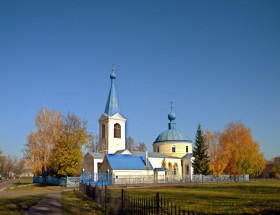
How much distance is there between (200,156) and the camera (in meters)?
57.9

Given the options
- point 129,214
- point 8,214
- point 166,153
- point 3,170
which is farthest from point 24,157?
point 3,170

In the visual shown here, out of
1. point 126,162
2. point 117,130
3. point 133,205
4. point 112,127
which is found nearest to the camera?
point 133,205

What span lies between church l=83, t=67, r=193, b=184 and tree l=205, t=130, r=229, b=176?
4718 millimetres

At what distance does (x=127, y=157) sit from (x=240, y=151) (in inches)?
779

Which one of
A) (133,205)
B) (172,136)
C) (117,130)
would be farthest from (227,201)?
(172,136)

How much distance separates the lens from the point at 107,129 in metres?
55.3

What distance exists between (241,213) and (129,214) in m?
5.10

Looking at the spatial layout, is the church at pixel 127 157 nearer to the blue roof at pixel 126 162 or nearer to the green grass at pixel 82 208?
the blue roof at pixel 126 162

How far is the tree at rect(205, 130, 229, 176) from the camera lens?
54219 millimetres

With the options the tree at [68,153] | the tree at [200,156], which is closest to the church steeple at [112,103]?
the tree at [68,153]

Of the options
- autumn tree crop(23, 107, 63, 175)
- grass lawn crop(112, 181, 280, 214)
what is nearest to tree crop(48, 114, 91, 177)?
autumn tree crop(23, 107, 63, 175)

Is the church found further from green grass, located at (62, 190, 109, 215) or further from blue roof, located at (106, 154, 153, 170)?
green grass, located at (62, 190, 109, 215)

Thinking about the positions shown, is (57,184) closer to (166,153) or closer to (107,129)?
(107,129)

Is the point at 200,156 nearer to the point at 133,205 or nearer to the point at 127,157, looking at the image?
the point at 127,157
